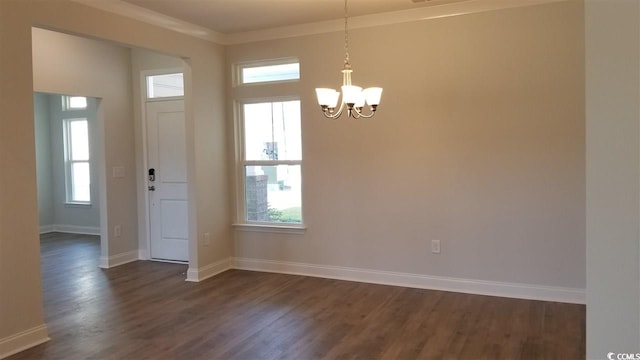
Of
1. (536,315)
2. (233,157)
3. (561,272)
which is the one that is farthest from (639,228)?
(233,157)

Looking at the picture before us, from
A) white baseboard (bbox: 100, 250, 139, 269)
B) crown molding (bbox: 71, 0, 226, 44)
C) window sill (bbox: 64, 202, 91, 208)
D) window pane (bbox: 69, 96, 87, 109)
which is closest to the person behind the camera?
crown molding (bbox: 71, 0, 226, 44)

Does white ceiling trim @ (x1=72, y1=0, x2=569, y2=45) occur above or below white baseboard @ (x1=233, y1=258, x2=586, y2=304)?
above

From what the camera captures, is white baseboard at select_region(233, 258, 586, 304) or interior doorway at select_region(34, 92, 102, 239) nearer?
white baseboard at select_region(233, 258, 586, 304)

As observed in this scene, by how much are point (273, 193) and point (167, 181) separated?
1.44 metres

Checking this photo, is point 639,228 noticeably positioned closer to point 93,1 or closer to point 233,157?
point 93,1

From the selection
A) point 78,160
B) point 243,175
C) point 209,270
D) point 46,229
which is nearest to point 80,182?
point 78,160

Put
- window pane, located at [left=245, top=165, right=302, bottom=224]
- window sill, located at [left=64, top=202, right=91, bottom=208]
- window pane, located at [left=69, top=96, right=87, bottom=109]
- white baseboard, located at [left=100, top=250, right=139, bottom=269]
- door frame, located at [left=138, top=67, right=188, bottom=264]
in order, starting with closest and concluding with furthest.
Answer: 1. window pane, located at [left=245, top=165, right=302, bottom=224]
2. white baseboard, located at [left=100, top=250, right=139, bottom=269]
3. door frame, located at [left=138, top=67, right=188, bottom=264]
4. window pane, located at [left=69, top=96, right=87, bottom=109]
5. window sill, located at [left=64, top=202, right=91, bottom=208]

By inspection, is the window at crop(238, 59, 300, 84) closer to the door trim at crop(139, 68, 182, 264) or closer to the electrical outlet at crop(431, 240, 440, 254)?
the door trim at crop(139, 68, 182, 264)

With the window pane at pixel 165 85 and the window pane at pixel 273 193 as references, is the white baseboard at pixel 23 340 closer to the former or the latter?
the window pane at pixel 273 193

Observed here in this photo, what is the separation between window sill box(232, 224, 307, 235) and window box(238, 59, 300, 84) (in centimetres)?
162

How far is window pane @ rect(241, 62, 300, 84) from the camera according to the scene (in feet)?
17.1

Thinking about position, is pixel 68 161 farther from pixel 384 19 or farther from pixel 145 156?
pixel 384 19

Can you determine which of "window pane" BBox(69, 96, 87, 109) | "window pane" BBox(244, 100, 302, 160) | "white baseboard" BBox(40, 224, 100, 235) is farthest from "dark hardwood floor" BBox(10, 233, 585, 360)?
"window pane" BBox(69, 96, 87, 109)

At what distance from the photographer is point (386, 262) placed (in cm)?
483
